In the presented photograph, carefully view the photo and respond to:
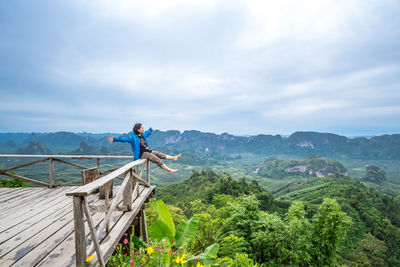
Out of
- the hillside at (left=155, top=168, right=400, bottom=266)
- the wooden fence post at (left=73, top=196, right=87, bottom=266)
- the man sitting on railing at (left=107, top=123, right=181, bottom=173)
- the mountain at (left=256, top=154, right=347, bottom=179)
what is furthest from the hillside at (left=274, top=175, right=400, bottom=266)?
the mountain at (left=256, top=154, right=347, bottom=179)

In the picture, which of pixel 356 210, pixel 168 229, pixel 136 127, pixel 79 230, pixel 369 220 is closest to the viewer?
pixel 79 230

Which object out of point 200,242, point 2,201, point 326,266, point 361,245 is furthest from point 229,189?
point 2,201

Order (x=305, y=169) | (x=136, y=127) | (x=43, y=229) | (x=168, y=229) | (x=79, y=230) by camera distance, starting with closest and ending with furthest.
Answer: (x=79, y=230) → (x=168, y=229) → (x=43, y=229) → (x=136, y=127) → (x=305, y=169)

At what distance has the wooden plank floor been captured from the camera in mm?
2596

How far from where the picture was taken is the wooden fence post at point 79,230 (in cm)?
206

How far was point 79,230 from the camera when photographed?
2121 millimetres

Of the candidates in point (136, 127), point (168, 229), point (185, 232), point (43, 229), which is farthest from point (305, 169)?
point (43, 229)

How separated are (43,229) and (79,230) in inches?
76.5

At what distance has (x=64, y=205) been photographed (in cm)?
443

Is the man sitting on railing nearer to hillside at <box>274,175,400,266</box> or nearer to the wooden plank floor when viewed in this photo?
the wooden plank floor

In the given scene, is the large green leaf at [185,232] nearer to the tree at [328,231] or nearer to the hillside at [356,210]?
the tree at [328,231]

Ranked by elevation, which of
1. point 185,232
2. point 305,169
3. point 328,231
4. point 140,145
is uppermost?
point 140,145

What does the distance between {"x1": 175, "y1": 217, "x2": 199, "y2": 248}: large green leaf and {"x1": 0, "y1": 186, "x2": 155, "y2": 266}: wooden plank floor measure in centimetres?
90

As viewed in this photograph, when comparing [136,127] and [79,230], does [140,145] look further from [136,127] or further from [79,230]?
[79,230]
